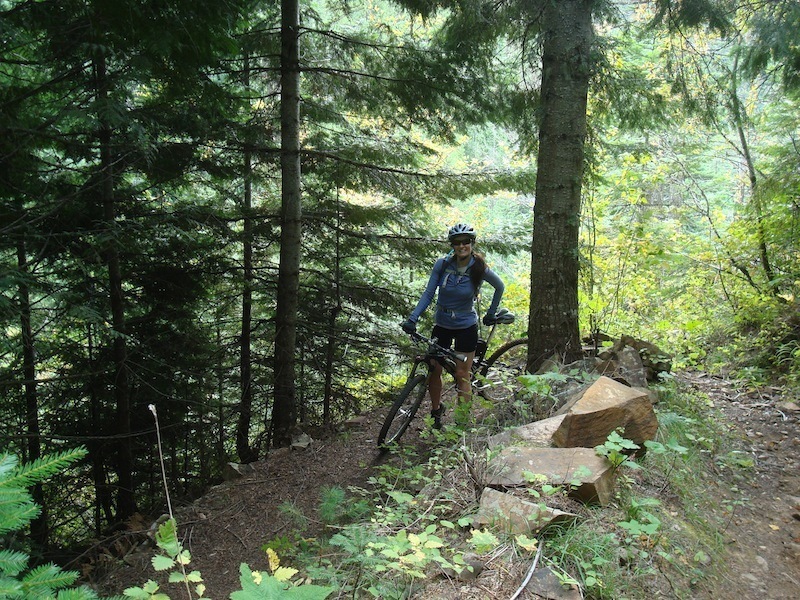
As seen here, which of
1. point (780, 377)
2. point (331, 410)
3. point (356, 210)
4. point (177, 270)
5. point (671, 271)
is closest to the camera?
point (780, 377)

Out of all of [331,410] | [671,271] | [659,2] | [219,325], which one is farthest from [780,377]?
[219,325]

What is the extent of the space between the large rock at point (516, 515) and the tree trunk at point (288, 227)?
5.01 metres

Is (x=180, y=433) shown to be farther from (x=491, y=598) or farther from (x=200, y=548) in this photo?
(x=491, y=598)

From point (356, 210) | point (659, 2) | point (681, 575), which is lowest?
point (681, 575)

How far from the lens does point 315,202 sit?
9.34 m

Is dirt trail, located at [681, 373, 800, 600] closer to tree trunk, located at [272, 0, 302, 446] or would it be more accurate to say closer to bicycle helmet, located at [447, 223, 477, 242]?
bicycle helmet, located at [447, 223, 477, 242]

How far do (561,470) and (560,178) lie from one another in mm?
3591

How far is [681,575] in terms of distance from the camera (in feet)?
10.4

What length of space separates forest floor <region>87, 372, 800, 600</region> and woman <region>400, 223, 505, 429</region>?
1.38 meters

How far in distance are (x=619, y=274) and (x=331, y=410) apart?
Answer: 6099 mm

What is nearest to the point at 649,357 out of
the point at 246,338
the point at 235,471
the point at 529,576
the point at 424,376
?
the point at 424,376

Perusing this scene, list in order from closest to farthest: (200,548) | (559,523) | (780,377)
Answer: (559,523) < (200,548) < (780,377)

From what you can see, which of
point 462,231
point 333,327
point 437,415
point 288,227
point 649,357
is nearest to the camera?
point 462,231

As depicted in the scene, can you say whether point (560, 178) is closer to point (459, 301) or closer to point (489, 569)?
point (459, 301)
